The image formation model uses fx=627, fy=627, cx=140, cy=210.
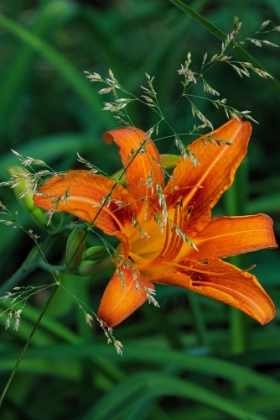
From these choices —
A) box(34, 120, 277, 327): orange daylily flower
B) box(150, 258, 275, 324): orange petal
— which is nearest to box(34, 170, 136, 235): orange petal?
box(34, 120, 277, 327): orange daylily flower

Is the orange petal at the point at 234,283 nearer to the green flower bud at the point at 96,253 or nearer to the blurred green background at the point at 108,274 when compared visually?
the green flower bud at the point at 96,253

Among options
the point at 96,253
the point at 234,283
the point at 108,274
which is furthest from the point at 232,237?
the point at 108,274

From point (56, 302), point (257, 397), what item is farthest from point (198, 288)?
point (56, 302)

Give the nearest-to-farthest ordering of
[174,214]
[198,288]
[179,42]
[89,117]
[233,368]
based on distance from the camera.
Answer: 1. [198,288]
2. [174,214]
3. [233,368]
4. [179,42]
5. [89,117]

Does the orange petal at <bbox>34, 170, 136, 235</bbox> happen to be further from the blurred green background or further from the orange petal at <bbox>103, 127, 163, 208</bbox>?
the blurred green background

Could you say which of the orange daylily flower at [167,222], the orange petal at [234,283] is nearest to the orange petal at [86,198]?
the orange daylily flower at [167,222]

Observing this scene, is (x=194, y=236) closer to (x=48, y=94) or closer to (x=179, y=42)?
(x=179, y=42)
